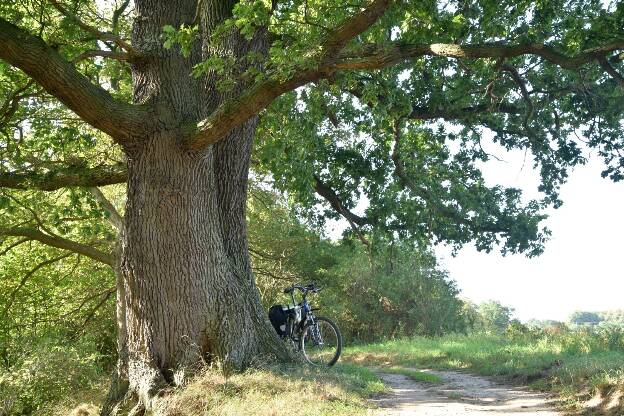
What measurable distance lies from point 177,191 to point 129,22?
926 cm

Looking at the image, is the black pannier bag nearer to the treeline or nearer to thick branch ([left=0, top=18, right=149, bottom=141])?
the treeline

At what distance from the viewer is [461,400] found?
8578mm

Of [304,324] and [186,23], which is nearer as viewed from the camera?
[186,23]

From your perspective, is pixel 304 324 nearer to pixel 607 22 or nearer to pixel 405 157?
pixel 405 157

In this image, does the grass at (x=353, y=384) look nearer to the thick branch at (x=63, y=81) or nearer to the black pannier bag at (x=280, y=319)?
the black pannier bag at (x=280, y=319)

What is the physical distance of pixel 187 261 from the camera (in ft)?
27.8

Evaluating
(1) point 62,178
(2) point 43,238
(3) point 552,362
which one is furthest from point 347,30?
(2) point 43,238

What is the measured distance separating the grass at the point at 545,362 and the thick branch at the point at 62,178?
295 inches

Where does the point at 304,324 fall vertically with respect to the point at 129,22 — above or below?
below

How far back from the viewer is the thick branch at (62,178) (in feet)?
32.0

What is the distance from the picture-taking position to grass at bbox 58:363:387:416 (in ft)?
21.6

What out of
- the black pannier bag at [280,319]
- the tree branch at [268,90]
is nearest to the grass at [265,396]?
the black pannier bag at [280,319]

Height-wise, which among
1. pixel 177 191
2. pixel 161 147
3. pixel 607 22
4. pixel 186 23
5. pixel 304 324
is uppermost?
pixel 186 23

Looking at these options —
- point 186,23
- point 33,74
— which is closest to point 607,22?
point 186,23
